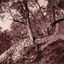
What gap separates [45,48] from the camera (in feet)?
25.7

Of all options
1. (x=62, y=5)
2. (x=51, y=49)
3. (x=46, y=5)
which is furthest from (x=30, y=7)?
(x=51, y=49)

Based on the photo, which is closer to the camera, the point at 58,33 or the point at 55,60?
the point at 55,60

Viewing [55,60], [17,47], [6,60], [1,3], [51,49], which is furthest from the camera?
[1,3]

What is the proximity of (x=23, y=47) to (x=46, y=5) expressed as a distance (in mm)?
4270

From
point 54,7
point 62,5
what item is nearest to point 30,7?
point 54,7

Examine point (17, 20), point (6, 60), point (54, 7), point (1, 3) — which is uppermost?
point (1, 3)

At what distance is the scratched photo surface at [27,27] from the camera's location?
8219 mm

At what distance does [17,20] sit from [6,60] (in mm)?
3553

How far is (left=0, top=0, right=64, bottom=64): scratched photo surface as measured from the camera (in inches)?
324

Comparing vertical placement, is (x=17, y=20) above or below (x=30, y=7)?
below

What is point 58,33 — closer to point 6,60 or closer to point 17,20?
point 17,20

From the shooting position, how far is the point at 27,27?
8.31 meters

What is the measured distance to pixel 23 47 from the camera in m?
8.64

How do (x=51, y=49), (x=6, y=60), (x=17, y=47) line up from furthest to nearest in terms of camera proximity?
(x=17, y=47) < (x=6, y=60) < (x=51, y=49)
